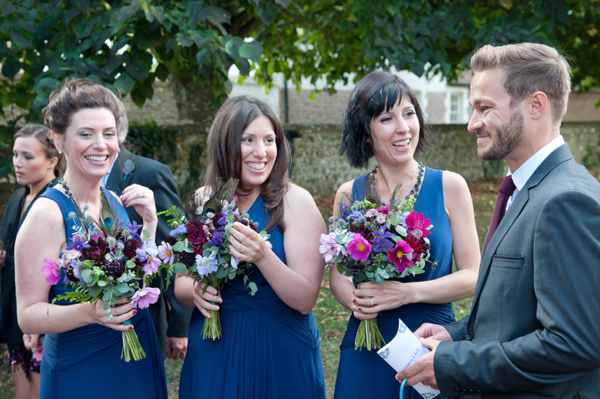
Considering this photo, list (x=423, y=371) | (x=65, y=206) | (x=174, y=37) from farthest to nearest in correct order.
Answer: (x=174, y=37), (x=65, y=206), (x=423, y=371)

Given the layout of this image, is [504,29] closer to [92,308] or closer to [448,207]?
[448,207]

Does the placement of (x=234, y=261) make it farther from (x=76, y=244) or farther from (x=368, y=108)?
(x=368, y=108)

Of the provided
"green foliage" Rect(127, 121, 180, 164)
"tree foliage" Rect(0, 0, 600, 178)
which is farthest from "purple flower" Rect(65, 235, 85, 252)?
"green foliage" Rect(127, 121, 180, 164)

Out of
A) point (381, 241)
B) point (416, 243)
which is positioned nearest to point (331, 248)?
point (381, 241)

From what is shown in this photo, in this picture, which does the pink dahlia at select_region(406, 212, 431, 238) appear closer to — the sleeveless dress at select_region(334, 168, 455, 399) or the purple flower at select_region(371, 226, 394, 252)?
the purple flower at select_region(371, 226, 394, 252)

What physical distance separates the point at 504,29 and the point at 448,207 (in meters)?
5.27

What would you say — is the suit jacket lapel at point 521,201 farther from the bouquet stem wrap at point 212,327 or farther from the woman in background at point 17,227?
the woman in background at point 17,227

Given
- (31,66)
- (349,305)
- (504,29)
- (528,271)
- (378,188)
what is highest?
(504,29)

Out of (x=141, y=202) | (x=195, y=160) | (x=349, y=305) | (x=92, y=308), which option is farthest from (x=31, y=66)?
(x=195, y=160)

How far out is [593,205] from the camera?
1.81 m

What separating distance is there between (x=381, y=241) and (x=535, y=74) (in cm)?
102

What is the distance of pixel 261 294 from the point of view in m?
3.04

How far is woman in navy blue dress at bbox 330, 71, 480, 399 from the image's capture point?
9.45 feet

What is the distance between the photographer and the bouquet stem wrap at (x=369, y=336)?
9.45ft
